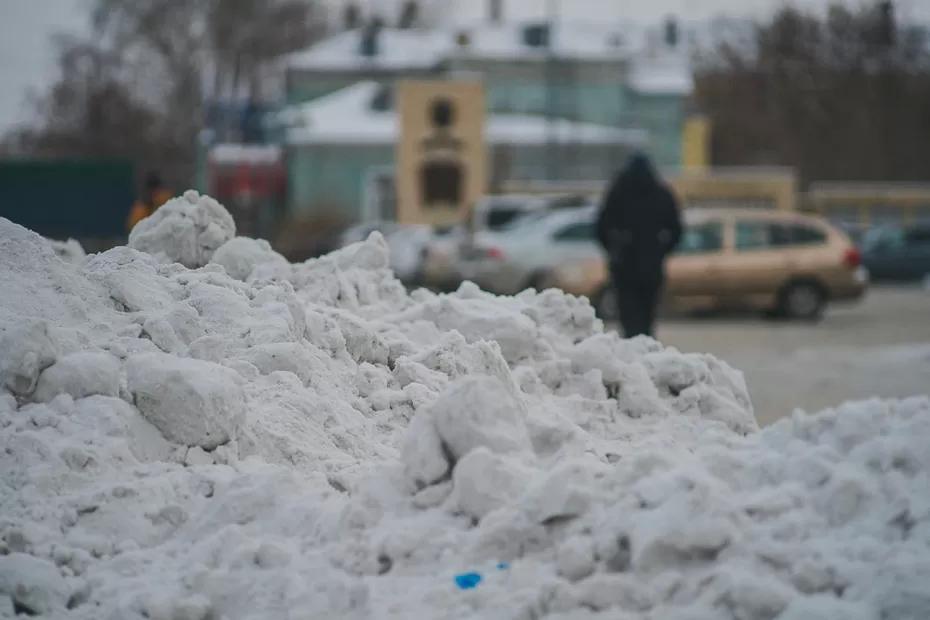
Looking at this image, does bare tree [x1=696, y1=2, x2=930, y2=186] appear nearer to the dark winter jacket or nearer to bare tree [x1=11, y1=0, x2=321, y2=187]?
bare tree [x1=11, y1=0, x2=321, y2=187]

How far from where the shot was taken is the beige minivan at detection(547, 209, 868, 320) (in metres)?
19.5

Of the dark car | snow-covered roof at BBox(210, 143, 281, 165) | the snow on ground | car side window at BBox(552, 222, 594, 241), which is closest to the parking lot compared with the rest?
car side window at BBox(552, 222, 594, 241)

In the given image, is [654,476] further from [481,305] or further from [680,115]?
[680,115]

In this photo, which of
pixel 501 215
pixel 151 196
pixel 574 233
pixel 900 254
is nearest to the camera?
pixel 151 196

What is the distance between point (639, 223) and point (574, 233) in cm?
841

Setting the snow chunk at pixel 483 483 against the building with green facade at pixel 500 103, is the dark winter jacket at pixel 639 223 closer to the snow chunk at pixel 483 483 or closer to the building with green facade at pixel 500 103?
the snow chunk at pixel 483 483

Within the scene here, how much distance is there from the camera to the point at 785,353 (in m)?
15.4

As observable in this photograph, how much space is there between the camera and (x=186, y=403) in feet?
15.8

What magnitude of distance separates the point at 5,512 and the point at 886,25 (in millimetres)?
52445

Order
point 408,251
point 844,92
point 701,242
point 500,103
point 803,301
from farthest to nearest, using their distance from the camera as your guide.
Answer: point 500,103
point 844,92
point 408,251
point 803,301
point 701,242

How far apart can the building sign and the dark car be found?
13737 mm

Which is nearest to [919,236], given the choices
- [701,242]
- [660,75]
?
[701,242]

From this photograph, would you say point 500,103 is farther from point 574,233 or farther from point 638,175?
point 638,175

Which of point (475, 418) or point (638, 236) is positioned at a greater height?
point (475, 418)
